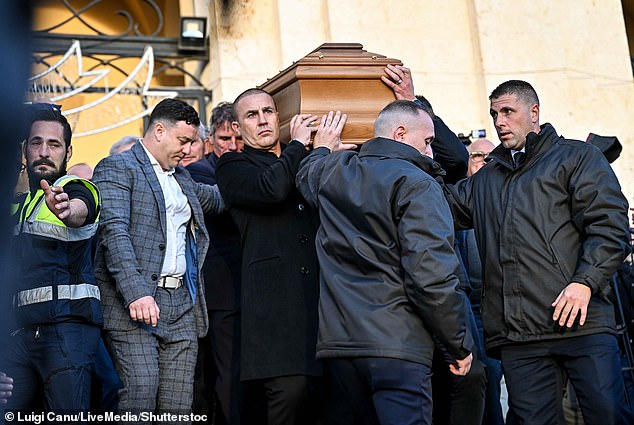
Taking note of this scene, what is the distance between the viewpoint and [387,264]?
4.41 metres

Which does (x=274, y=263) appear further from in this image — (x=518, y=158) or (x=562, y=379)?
(x=562, y=379)

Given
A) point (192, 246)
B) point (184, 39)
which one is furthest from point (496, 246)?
point (184, 39)

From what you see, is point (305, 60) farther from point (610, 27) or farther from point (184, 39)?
point (610, 27)

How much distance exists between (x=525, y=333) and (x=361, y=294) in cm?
111

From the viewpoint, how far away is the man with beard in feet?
15.3

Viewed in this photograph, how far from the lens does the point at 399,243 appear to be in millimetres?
4402

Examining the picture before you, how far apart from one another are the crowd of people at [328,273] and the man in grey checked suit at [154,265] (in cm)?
1

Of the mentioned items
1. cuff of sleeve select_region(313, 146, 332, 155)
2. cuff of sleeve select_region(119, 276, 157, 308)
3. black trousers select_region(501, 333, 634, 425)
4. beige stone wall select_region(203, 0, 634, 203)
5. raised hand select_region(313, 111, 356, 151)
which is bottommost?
black trousers select_region(501, 333, 634, 425)

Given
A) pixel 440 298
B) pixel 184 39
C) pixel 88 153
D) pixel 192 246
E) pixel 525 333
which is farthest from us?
pixel 88 153

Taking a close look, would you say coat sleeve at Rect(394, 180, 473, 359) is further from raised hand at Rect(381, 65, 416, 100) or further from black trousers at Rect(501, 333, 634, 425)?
raised hand at Rect(381, 65, 416, 100)

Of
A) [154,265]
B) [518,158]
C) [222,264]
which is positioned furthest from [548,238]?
[154,265]

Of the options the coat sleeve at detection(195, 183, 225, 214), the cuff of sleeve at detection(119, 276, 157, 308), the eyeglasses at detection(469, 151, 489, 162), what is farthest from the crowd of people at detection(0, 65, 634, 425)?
the eyeglasses at detection(469, 151, 489, 162)

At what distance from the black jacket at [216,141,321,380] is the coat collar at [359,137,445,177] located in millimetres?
466

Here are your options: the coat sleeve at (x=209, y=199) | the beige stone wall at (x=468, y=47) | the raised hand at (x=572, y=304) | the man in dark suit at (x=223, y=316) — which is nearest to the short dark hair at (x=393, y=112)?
the raised hand at (x=572, y=304)
